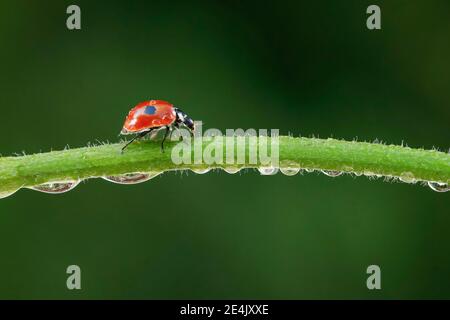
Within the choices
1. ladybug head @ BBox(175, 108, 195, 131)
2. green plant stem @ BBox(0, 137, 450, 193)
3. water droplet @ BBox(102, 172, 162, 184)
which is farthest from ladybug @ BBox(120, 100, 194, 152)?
green plant stem @ BBox(0, 137, 450, 193)

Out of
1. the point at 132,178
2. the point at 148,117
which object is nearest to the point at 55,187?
the point at 132,178

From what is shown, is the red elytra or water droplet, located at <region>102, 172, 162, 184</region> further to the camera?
the red elytra

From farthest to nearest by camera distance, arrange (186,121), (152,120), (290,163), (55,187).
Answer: (186,121) → (152,120) → (55,187) → (290,163)

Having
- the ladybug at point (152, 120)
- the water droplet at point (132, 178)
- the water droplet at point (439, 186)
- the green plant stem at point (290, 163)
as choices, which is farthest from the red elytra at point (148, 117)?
the water droplet at point (439, 186)

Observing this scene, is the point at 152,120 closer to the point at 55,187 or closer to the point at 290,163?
the point at 55,187

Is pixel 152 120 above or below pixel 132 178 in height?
above

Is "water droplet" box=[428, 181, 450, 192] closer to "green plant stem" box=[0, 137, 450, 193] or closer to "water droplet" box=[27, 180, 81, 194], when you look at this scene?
"green plant stem" box=[0, 137, 450, 193]

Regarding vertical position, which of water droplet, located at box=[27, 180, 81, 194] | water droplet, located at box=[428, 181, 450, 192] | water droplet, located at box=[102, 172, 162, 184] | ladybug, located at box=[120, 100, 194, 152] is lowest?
water droplet, located at box=[428, 181, 450, 192]

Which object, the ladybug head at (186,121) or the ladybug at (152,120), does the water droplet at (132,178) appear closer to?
the ladybug at (152,120)
